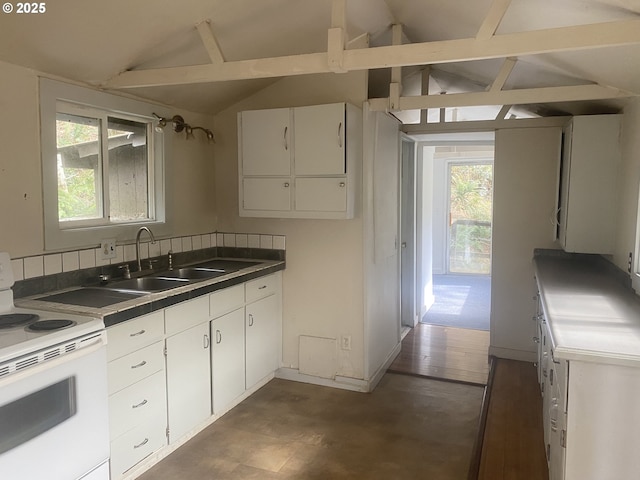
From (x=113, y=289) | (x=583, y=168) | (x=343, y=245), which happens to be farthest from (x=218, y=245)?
(x=583, y=168)

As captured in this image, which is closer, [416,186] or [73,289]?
[73,289]

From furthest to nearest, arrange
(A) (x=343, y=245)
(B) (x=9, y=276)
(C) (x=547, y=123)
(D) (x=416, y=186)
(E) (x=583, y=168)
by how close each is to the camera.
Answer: (D) (x=416, y=186) → (C) (x=547, y=123) → (A) (x=343, y=245) → (E) (x=583, y=168) → (B) (x=9, y=276)

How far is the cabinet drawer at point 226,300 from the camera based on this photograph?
122 inches

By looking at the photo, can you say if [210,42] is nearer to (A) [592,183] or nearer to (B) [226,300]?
(B) [226,300]

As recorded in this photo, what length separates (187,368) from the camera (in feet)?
9.50

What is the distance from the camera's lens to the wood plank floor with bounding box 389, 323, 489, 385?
401 centimetres

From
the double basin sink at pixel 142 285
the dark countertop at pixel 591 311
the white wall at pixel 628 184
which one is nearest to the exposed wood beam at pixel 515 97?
the white wall at pixel 628 184

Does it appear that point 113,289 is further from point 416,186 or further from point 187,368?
point 416,186

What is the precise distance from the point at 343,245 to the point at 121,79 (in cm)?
186

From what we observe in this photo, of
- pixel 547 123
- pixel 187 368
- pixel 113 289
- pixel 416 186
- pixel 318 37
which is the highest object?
pixel 318 37

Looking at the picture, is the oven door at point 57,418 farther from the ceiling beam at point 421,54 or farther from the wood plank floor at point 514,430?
the wood plank floor at point 514,430

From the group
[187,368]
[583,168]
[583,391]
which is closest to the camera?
[583,391]

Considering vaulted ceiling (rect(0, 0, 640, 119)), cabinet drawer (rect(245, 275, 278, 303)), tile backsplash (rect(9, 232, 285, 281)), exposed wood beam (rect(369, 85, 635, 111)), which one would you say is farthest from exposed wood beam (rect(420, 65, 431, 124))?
cabinet drawer (rect(245, 275, 278, 303))

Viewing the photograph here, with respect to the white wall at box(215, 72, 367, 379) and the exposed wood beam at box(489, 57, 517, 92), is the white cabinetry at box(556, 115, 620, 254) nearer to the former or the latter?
the exposed wood beam at box(489, 57, 517, 92)
